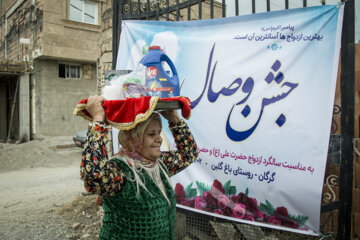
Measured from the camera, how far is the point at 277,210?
2.36 meters

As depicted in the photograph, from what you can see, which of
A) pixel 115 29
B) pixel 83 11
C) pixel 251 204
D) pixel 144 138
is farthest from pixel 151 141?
pixel 83 11

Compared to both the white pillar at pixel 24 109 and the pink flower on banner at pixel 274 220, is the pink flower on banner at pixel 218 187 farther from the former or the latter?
the white pillar at pixel 24 109

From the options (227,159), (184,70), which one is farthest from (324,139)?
(184,70)

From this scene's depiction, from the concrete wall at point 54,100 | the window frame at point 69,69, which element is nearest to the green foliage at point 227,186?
the concrete wall at point 54,100

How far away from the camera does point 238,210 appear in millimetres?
2551

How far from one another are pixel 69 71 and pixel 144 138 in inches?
527

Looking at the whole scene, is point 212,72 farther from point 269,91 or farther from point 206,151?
point 206,151

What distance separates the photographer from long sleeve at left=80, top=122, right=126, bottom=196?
124 cm

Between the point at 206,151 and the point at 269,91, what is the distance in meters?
0.81

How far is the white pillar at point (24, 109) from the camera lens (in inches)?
507

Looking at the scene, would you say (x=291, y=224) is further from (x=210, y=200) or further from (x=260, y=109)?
(x=260, y=109)

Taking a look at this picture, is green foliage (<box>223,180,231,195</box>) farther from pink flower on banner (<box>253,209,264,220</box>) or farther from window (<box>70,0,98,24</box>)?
window (<box>70,0,98,24</box>)

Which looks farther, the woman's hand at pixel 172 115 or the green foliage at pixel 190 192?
the green foliage at pixel 190 192

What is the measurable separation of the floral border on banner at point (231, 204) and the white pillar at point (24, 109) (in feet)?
40.4
